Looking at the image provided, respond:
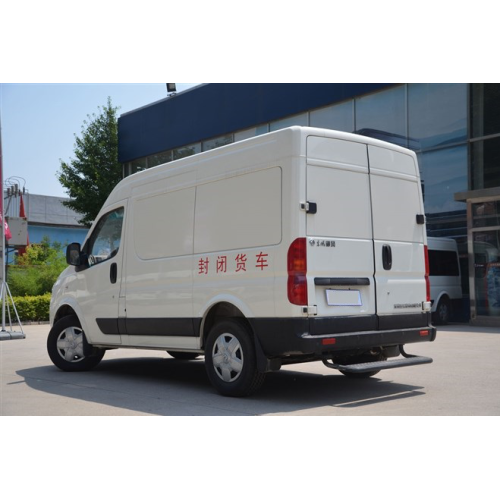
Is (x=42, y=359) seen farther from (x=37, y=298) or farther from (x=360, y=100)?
(x=360, y=100)

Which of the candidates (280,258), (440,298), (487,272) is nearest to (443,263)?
(440,298)

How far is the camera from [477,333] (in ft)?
47.7

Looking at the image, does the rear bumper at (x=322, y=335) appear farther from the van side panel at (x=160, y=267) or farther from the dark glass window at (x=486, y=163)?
the dark glass window at (x=486, y=163)

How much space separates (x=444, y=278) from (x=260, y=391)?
1136cm

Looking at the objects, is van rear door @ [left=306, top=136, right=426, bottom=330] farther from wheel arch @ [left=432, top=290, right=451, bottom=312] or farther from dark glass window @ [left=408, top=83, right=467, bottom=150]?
dark glass window @ [left=408, top=83, right=467, bottom=150]

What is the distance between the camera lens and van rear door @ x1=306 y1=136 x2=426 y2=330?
6430 millimetres

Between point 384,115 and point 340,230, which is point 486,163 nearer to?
point 384,115

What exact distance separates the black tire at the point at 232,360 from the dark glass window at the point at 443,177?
492 inches

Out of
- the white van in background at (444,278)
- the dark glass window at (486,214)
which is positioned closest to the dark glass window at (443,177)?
the dark glass window at (486,214)

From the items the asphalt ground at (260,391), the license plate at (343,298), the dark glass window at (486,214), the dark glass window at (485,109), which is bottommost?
the asphalt ground at (260,391)

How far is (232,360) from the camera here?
6789 millimetres

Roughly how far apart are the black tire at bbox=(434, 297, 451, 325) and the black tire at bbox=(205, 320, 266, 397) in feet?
37.4

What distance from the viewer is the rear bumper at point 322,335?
6168mm
